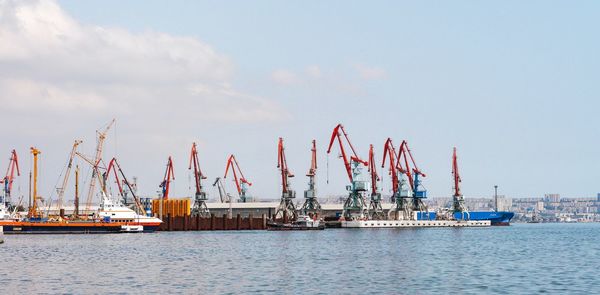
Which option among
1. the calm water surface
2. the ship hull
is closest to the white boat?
the ship hull

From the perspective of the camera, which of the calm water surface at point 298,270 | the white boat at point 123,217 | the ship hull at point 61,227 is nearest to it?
the calm water surface at point 298,270

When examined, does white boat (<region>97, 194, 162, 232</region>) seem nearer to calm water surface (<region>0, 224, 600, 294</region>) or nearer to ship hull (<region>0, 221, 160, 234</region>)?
ship hull (<region>0, 221, 160, 234</region>)

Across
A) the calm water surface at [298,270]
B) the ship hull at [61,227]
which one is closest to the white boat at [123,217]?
the ship hull at [61,227]

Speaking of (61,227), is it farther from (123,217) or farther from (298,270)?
(298,270)

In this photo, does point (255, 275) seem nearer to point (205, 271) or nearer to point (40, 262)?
point (205, 271)

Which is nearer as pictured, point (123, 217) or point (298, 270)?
point (298, 270)

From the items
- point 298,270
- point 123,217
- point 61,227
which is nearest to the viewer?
point 298,270

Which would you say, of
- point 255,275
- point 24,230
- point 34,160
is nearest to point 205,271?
point 255,275

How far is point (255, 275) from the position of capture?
77250mm

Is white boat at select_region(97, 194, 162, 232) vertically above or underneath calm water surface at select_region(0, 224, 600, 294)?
above

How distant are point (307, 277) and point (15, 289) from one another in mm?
22812

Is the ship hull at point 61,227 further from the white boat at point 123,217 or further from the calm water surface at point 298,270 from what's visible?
the calm water surface at point 298,270

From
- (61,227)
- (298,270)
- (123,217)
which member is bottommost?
(298,270)

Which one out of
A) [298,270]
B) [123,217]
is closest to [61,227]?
[123,217]
